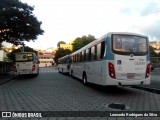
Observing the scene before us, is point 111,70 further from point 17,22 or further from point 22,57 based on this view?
point 17,22

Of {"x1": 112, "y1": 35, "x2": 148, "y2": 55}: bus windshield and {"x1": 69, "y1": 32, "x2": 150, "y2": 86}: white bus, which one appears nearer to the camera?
{"x1": 69, "y1": 32, "x2": 150, "y2": 86}: white bus

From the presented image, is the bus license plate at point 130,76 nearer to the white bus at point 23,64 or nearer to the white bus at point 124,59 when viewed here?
the white bus at point 124,59

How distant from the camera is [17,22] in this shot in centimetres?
2417

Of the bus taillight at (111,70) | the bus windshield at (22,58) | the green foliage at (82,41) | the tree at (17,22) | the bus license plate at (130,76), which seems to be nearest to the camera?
the bus taillight at (111,70)

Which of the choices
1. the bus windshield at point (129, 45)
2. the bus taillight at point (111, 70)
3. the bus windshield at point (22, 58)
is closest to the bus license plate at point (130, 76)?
the bus taillight at point (111, 70)

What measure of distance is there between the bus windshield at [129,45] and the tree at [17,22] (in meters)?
12.8

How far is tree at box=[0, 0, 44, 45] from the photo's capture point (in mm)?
22327

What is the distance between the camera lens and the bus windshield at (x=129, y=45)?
38.2ft

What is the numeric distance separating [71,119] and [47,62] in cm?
15484

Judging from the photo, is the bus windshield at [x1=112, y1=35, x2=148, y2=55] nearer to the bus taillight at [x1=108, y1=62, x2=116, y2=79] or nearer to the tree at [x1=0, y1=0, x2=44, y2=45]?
the bus taillight at [x1=108, y1=62, x2=116, y2=79]

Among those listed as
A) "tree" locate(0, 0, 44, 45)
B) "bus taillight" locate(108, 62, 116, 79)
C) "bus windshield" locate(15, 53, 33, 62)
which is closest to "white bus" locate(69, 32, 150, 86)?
"bus taillight" locate(108, 62, 116, 79)

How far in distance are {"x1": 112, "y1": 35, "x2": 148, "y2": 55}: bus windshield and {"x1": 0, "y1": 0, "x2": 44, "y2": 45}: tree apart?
12834mm

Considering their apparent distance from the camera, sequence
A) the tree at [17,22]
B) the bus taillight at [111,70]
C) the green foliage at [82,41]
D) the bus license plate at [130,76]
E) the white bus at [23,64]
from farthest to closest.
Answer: the green foliage at [82,41]
the white bus at [23,64]
the tree at [17,22]
the bus license plate at [130,76]
the bus taillight at [111,70]

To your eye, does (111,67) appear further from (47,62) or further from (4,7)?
(47,62)
